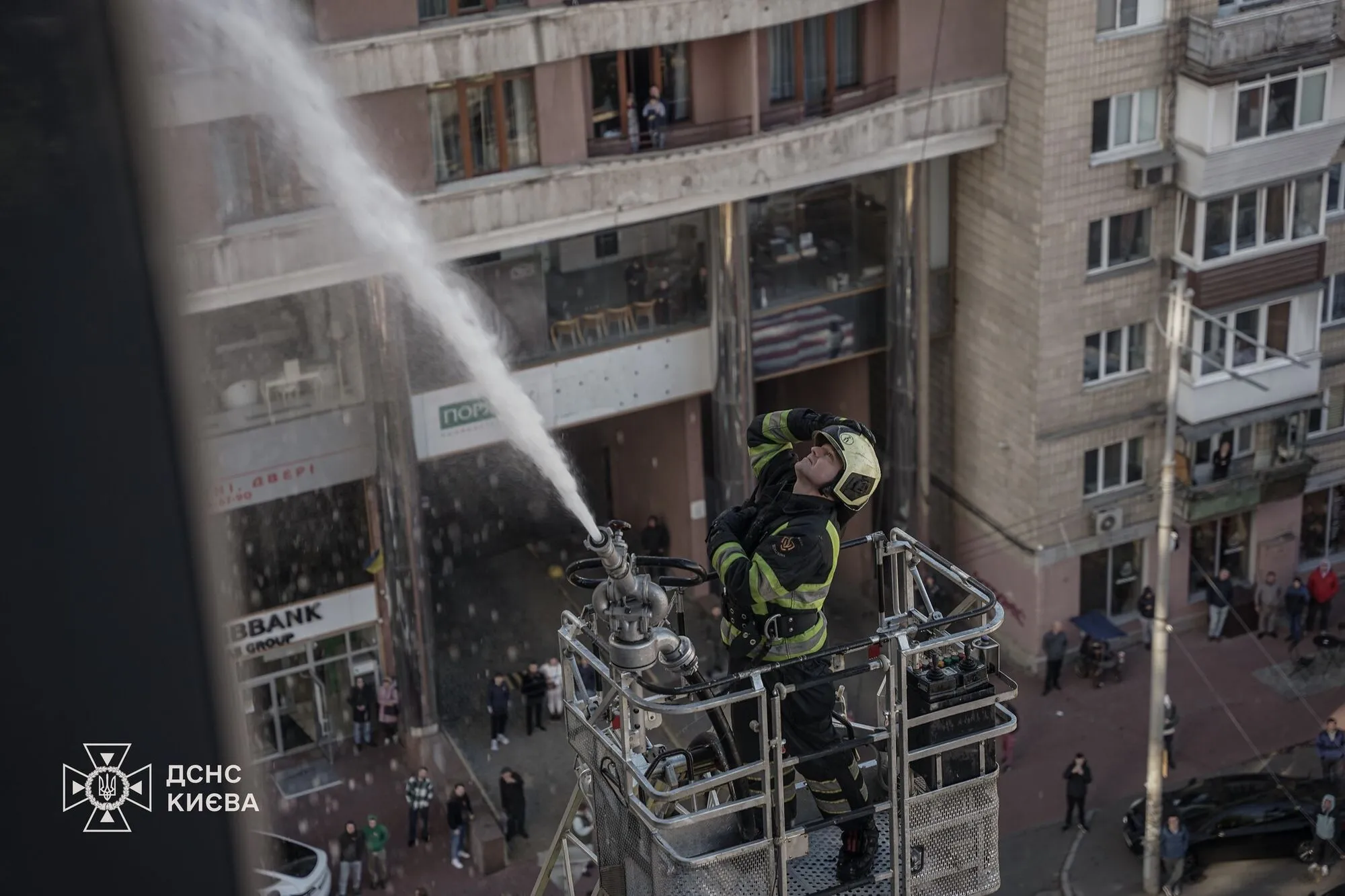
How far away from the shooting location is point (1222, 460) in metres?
43.8

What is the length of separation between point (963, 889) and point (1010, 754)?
92.3 feet

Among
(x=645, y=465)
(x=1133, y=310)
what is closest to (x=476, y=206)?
(x=645, y=465)

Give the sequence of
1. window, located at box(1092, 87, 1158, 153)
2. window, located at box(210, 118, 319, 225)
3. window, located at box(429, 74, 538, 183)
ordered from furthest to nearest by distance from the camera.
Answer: window, located at box(1092, 87, 1158, 153) < window, located at box(429, 74, 538, 183) < window, located at box(210, 118, 319, 225)

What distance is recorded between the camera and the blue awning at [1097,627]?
43.1 metres

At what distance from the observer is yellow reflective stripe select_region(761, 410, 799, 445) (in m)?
13.5

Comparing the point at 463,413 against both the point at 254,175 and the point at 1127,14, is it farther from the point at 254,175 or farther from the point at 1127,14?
the point at 1127,14

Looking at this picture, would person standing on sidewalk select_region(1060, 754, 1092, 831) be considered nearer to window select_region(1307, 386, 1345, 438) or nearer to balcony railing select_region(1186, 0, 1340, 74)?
window select_region(1307, 386, 1345, 438)

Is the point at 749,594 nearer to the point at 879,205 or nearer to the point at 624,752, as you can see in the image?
the point at 624,752

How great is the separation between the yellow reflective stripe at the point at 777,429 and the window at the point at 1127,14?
27200 mm

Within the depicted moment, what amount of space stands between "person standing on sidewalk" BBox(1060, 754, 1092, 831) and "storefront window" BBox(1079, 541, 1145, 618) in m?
6.46

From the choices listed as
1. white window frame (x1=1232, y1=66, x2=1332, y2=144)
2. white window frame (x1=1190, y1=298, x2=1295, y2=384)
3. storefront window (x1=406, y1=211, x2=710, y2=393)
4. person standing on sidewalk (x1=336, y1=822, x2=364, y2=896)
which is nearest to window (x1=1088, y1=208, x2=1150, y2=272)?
white window frame (x1=1190, y1=298, x2=1295, y2=384)

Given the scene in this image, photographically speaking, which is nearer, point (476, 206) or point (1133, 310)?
point (476, 206)

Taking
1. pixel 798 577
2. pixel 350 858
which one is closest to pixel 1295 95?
pixel 350 858

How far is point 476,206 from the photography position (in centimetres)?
3622
